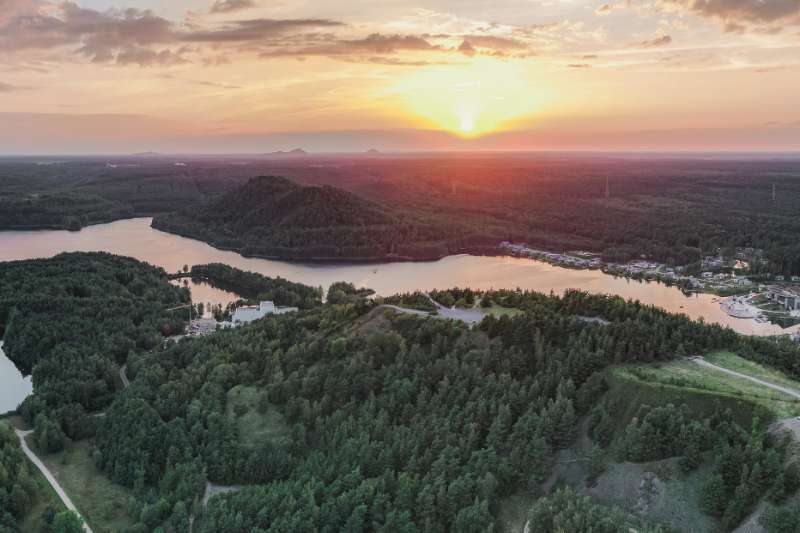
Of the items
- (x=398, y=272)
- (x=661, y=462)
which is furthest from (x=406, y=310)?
(x=398, y=272)

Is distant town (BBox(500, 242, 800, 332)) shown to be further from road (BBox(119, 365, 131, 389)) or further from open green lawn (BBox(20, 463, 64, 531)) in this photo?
open green lawn (BBox(20, 463, 64, 531))

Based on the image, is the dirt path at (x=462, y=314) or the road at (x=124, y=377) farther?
the road at (x=124, y=377)

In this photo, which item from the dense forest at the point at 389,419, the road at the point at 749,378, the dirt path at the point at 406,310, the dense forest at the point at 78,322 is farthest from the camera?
the dirt path at the point at 406,310

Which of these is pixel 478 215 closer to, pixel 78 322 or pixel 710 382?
pixel 78 322

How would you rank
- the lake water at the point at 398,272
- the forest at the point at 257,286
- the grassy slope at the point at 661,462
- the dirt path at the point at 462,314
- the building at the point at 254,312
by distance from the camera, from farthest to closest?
the lake water at the point at 398,272
the forest at the point at 257,286
the building at the point at 254,312
the dirt path at the point at 462,314
the grassy slope at the point at 661,462

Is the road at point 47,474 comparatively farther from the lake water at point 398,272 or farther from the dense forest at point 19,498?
the lake water at point 398,272

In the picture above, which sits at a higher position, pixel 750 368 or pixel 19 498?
pixel 750 368

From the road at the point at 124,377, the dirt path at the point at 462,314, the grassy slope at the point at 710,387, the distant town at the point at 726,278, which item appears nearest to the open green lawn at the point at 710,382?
the grassy slope at the point at 710,387
